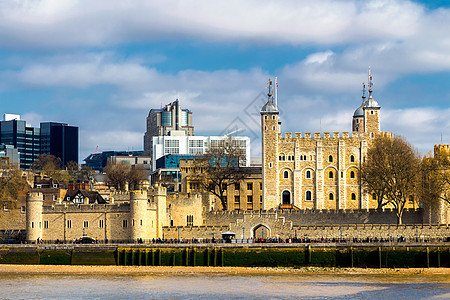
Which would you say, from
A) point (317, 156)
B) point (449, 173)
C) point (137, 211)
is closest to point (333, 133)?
point (317, 156)

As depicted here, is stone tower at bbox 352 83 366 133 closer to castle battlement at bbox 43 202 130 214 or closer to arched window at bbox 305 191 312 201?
arched window at bbox 305 191 312 201

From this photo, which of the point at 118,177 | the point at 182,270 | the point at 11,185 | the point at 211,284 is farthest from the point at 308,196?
the point at 211,284

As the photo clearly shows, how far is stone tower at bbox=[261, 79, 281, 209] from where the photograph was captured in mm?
113125

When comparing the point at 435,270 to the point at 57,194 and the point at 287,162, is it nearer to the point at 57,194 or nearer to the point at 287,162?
the point at 287,162

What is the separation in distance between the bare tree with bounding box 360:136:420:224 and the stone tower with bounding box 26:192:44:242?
35976 mm

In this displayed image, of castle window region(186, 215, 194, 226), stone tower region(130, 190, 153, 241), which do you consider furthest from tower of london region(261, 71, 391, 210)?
stone tower region(130, 190, 153, 241)

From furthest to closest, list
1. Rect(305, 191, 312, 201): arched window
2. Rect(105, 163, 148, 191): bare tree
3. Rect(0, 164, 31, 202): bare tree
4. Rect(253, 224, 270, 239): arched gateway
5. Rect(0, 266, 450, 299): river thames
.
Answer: Rect(105, 163, 148, 191): bare tree, Rect(305, 191, 312, 201): arched window, Rect(0, 164, 31, 202): bare tree, Rect(253, 224, 270, 239): arched gateway, Rect(0, 266, 450, 299): river thames

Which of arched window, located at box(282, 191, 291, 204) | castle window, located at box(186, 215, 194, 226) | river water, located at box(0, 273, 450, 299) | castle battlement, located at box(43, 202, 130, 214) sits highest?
arched window, located at box(282, 191, 291, 204)

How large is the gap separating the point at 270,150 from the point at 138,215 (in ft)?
95.5

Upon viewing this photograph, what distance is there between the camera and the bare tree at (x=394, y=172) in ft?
317

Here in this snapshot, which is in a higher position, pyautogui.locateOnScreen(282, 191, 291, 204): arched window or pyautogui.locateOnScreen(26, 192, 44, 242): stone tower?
pyautogui.locateOnScreen(282, 191, 291, 204): arched window

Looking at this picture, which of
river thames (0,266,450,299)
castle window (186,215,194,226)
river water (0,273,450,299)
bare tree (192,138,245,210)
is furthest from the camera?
bare tree (192,138,245,210)

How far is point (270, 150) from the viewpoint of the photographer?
373ft

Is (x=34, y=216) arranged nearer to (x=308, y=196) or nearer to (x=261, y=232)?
(x=261, y=232)
